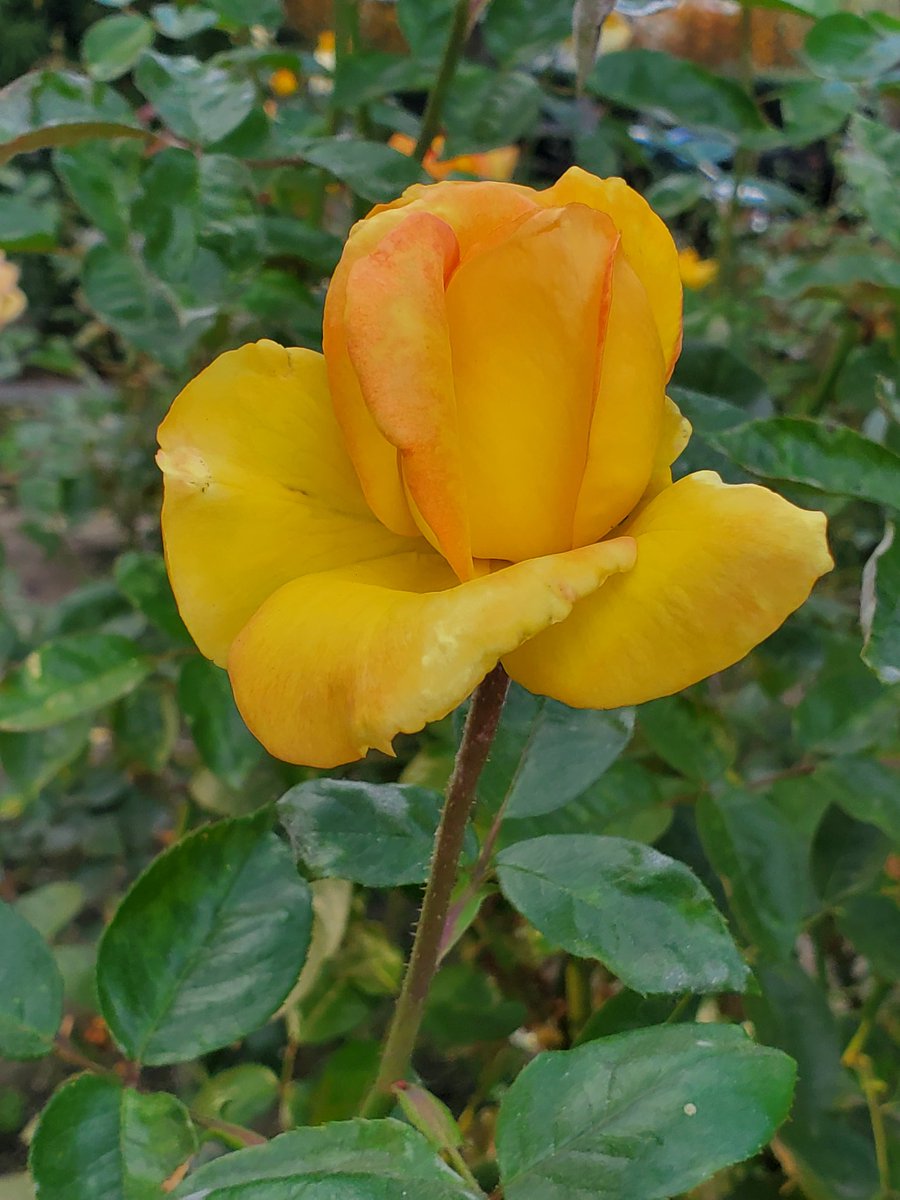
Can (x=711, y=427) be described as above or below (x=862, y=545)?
above

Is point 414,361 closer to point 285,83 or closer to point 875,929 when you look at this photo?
point 875,929

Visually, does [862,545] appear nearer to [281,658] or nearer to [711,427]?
[711,427]

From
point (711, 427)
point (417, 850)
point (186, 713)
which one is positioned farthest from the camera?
point (186, 713)

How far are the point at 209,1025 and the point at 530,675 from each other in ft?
0.68

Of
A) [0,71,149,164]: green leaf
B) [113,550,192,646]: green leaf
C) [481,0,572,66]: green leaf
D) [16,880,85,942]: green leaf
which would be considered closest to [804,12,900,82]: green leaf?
[481,0,572,66]: green leaf

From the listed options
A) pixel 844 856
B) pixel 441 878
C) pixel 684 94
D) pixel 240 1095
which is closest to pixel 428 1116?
pixel 441 878

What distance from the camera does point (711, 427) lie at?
18.1 inches

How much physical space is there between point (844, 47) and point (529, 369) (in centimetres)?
44

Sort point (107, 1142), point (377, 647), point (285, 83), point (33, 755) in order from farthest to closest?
point (285, 83)
point (33, 755)
point (107, 1142)
point (377, 647)

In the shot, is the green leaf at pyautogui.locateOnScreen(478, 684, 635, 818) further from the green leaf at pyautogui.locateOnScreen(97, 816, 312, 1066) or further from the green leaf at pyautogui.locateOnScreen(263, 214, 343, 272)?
the green leaf at pyautogui.locateOnScreen(263, 214, 343, 272)

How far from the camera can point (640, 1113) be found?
9.7 inches

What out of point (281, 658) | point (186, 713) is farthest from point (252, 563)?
point (186, 713)

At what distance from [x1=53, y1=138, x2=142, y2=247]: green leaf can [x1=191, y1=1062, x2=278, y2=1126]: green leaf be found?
50 centimetres

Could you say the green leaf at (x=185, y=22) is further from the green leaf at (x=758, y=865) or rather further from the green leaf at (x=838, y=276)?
the green leaf at (x=758, y=865)
